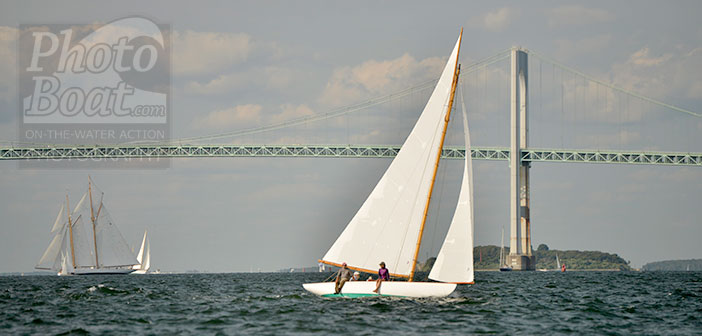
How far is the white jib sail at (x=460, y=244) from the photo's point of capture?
2495 centimetres

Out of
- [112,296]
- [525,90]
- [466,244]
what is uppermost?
[525,90]

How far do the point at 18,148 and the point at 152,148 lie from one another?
12.1 meters

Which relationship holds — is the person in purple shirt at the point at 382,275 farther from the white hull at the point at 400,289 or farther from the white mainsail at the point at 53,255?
the white mainsail at the point at 53,255

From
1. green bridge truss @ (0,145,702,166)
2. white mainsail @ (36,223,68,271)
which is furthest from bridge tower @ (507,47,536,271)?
white mainsail @ (36,223,68,271)

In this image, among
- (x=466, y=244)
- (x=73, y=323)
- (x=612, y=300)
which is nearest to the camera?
(x=73, y=323)

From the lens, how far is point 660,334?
20.9 meters

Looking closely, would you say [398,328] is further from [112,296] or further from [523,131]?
[523,131]

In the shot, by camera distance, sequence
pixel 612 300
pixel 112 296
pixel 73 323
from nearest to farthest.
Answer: pixel 73 323 → pixel 612 300 → pixel 112 296

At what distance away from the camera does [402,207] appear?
26.1 meters

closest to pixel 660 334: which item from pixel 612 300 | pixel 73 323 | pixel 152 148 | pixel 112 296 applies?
pixel 612 300

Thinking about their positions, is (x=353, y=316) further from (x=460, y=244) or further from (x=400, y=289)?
(x=460, y=244)

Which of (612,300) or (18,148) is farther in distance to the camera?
(18,148)

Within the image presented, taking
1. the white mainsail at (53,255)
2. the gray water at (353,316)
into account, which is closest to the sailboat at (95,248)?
the white mainsail at (53,255)

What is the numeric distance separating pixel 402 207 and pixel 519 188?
177 feet
